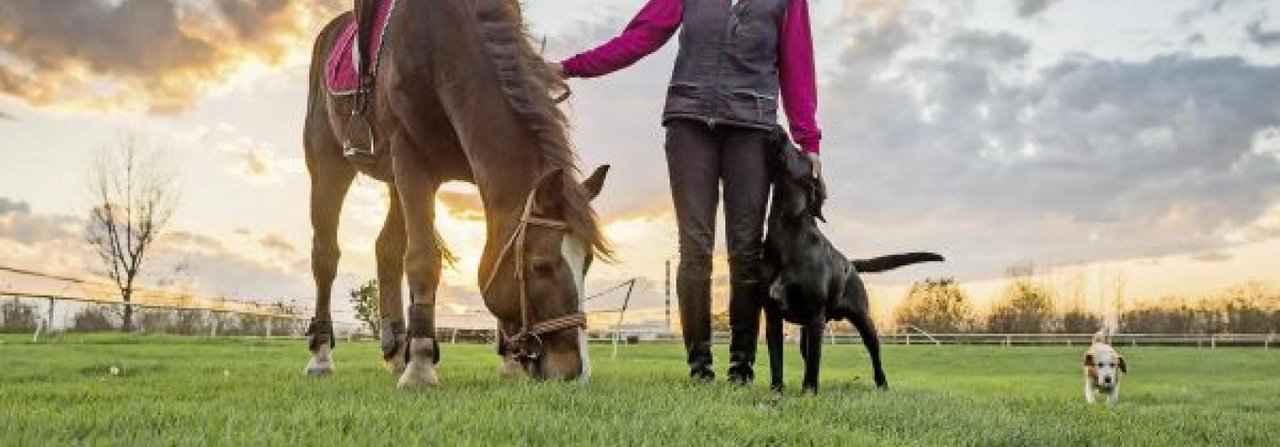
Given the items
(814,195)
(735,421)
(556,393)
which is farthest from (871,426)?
(814,195)

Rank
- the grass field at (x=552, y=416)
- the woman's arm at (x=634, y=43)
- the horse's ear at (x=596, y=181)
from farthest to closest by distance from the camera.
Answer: the woman's arm at (x=634, y=43)
the horse's ear at (x=596, y=181)
the grass field at (x=552, y=416)

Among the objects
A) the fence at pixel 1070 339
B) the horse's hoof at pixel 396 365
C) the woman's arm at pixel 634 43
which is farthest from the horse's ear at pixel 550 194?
the fence at pixel 1070 339

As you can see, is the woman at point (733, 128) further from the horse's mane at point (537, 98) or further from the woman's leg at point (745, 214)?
the horse's mane at point (537, 98)

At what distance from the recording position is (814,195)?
5.75m

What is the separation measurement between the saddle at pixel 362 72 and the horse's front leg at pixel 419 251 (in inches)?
27.3

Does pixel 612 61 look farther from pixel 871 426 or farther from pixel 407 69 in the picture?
pixel 871 426

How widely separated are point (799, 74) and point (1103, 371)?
22.6ft

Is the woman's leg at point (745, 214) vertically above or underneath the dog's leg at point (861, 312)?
above

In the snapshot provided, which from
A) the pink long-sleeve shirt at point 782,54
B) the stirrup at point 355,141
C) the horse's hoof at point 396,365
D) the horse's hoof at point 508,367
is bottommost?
the horse's hoof at point 396,365

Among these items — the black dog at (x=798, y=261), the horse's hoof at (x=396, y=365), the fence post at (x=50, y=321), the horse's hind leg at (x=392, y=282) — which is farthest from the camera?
the fence post at (x=50, y=321)

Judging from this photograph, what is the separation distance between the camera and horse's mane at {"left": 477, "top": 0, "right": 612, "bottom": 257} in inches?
200

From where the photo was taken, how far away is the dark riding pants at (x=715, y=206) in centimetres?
582

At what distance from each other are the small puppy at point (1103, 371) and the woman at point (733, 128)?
6546 millimetres

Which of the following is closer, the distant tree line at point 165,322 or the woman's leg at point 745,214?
the woman's leg at point 745,214
